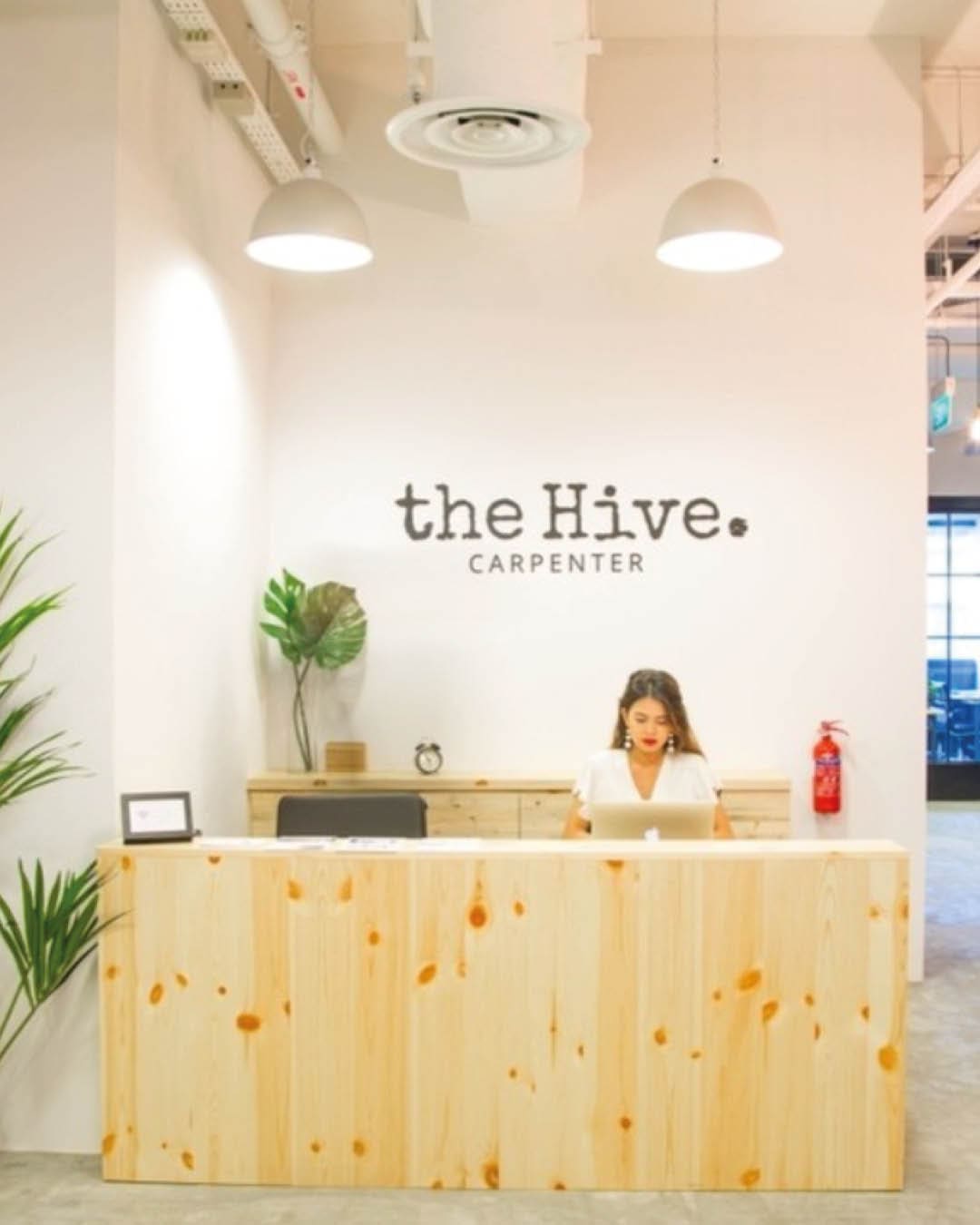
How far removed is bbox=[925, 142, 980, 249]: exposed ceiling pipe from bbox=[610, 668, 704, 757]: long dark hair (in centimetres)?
288

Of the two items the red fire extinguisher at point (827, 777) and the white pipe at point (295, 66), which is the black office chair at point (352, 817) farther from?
the white pipe at point (295, 66)

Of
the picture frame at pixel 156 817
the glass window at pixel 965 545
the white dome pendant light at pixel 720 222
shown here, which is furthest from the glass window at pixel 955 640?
the picture frame at pixel 156 817

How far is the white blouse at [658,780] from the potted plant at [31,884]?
1.75 meters

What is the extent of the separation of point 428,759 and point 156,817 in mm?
2222

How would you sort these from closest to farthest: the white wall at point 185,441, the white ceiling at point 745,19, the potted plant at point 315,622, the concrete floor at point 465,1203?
1. the concrete floor at point 465,1203
2. the white wall at point 185,441
3. the white ceiling at point 745,19
4. the potted plant at point 315,622

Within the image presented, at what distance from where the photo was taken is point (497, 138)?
3455 mm

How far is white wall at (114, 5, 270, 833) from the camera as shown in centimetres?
411

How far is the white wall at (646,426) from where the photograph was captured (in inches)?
235

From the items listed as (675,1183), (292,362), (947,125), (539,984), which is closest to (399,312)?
(292,362)

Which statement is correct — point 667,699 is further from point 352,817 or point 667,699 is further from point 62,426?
point 62,426

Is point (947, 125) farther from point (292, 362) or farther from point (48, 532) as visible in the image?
point (48, 532)

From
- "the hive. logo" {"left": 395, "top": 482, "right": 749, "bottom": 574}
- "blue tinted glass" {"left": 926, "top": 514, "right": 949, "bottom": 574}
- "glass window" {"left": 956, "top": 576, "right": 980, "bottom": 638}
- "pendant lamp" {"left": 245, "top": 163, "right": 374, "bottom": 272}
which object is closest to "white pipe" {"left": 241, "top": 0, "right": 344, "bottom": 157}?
"pendant lamp" {"left": 245, "top": 163, "right": 374, "bottom": 272}

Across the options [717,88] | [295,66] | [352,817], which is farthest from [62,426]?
[717,88]

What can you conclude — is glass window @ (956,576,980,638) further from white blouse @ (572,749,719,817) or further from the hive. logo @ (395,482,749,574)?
white blouse @ (572,749,719,817)
